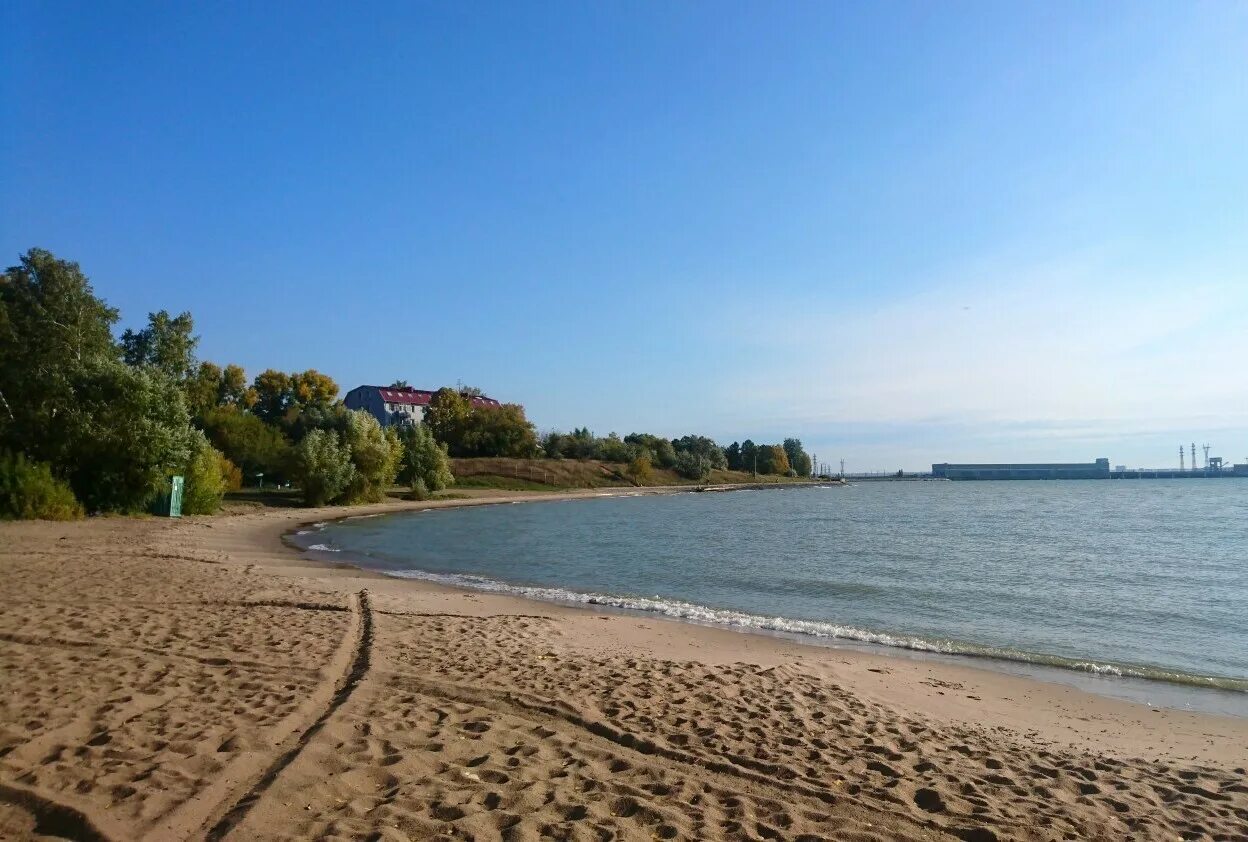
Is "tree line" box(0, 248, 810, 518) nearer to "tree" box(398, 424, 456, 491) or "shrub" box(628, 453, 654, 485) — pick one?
"tree" box(398, 424, 456, 491)

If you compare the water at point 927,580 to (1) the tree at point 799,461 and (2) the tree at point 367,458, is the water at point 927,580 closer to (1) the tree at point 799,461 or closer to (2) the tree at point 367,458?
(2) the tree at point 367,458

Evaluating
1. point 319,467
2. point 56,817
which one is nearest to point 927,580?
point 56,817

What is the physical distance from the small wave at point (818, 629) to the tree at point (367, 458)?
126 ft

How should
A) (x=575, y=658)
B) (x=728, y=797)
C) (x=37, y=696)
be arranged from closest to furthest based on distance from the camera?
(x=728, y=797) < (x=37, y=696) < (x=575, y=658)

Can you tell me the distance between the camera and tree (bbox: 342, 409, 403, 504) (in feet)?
191

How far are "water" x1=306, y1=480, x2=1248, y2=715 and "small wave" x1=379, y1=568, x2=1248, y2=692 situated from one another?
0.05 meters

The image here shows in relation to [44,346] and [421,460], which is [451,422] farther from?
[44,346]

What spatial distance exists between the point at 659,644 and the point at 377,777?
749 cm

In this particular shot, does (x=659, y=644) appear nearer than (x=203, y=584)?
Yes

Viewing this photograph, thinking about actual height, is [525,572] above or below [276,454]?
below

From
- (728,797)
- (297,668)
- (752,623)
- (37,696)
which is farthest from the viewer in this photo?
(752,623)

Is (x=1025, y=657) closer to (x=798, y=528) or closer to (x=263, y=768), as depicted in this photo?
(x=263, y=768)

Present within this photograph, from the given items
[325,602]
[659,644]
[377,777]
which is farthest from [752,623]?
[377,777]

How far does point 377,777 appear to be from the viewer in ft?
19.2
